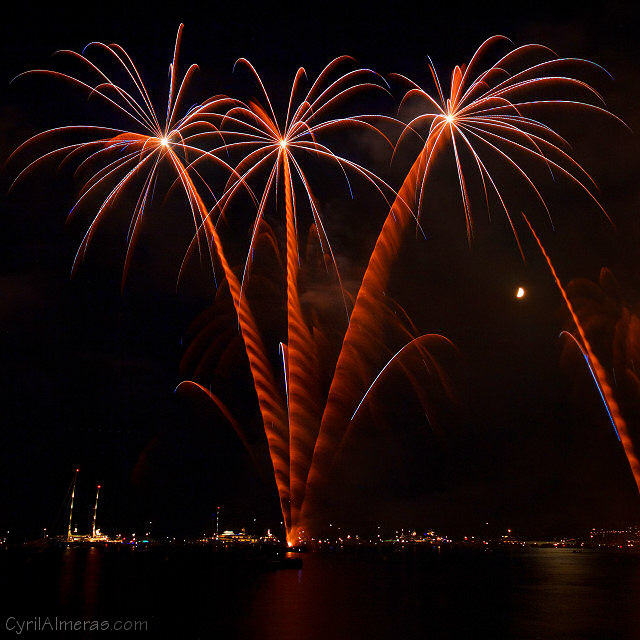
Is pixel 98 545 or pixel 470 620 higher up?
pixel 98 545

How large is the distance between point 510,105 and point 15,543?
20177 cm

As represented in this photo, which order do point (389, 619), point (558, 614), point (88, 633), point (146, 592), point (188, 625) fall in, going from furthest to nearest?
point (146, 592)
point (558, 614)
point (389, 619)
point (188, 625)
point (88, 633)

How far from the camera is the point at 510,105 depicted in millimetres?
26719

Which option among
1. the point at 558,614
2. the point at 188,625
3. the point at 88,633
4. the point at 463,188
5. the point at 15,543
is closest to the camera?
the point at 88,633

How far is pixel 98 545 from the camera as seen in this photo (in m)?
194

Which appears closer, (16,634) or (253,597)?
(16,634)

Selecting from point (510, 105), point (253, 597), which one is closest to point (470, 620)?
Answer: point (253, 597)

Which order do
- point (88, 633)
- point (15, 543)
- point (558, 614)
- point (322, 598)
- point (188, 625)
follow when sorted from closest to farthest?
point (88, 633) → point (188, 625) → point (558, 614) → point (322, 598) → point (15, 543)

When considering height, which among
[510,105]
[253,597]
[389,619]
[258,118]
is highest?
[258,118]

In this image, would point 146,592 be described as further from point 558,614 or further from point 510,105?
point 510,105

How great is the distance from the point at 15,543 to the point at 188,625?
18735 cm

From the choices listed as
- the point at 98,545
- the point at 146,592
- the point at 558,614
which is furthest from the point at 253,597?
the point at 98,545

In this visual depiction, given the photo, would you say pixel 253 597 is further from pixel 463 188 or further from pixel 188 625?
pixel 463 188

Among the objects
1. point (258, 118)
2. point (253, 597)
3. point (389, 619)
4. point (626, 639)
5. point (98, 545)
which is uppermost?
point (98, 545)
